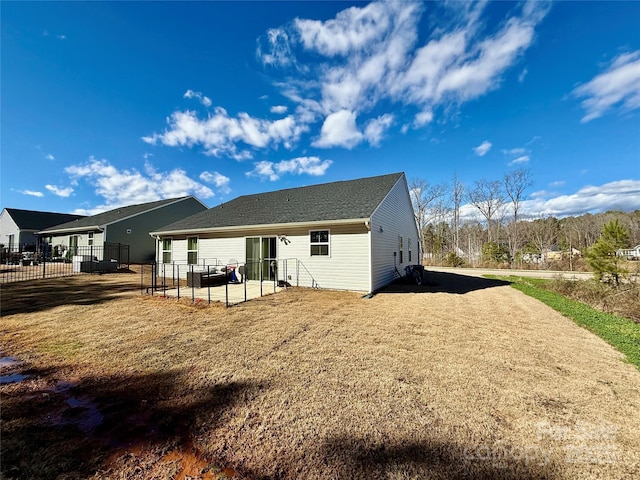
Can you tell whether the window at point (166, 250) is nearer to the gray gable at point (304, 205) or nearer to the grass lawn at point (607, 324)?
the gray gable at point (304, 205)

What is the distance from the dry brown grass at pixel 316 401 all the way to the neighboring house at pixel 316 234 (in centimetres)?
424

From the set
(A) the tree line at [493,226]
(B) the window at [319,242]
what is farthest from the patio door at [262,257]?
(A) the tree line at [493,226]

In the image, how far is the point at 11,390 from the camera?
3.09 metres

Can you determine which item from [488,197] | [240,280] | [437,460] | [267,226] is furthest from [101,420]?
[488,197]

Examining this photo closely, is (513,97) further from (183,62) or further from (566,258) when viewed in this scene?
(566,258)

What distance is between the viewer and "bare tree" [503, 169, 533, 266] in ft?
96.6

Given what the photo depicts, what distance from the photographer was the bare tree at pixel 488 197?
1238 inches

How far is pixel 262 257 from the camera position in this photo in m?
11.4

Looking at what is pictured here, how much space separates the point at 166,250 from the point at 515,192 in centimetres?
3598

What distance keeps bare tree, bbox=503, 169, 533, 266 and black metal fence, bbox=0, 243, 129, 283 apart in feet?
124

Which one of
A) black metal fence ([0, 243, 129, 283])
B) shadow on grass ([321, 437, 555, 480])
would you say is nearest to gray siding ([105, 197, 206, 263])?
black metal fence ([0, 243, 129, 283])

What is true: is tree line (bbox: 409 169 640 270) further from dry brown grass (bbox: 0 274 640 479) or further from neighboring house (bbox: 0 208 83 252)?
neighboring house (bbox: 0 208 83 252)

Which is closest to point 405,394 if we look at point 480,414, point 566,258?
point 480,414

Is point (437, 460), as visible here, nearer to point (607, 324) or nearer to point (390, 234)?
point (607, 324)
